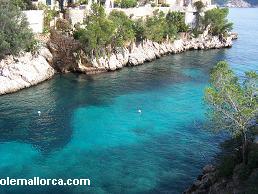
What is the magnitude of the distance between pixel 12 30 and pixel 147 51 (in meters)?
31.4

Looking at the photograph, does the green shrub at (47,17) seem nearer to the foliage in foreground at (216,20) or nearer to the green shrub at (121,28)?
the green shrub at (121,28)

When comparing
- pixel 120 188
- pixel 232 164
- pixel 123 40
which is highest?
pixel 123 40

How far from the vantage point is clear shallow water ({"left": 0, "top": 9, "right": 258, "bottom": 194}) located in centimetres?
3475

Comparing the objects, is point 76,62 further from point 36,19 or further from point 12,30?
point 12,30

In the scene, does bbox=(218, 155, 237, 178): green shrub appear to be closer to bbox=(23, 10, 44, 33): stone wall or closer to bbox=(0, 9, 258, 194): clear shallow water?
bbox=(0, 9, 258, 194): clear shallow water

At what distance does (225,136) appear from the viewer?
43.8 metres

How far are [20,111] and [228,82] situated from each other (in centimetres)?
2844

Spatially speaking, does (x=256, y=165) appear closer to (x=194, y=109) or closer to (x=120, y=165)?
(x=120, y=165)

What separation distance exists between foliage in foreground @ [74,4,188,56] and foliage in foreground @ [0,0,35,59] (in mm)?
11290

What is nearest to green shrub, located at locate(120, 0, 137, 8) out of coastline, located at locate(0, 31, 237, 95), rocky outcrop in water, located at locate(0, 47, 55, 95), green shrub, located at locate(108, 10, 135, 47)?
green shrub, located at locate(108, 10, 135, 47)

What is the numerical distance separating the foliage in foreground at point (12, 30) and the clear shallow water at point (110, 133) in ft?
21.9

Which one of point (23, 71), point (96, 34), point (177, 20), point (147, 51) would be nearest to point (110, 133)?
point (23, 71)

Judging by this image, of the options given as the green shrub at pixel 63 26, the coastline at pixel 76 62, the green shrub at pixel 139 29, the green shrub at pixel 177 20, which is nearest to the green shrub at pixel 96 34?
the coastline at pixel 76 62

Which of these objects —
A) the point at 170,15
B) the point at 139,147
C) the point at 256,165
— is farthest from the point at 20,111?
the point at 170,15
